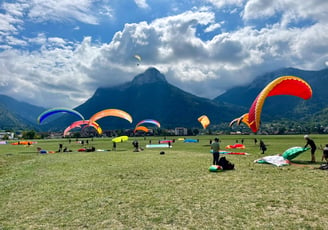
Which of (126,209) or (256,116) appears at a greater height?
(256,116)

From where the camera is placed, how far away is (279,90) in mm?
22672

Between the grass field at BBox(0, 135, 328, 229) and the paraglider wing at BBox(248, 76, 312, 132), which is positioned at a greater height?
the paraglider wing at BBox(248, 76, 312, 132)

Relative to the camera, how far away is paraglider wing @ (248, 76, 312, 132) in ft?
71.4

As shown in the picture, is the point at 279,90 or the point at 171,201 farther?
the point at 279,90

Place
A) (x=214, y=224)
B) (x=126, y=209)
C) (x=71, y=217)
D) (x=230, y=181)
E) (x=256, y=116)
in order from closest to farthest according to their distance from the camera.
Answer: (x=214, y=224)
(x=71, y=217)
(x=126, y=209)
(x=230, y=181)
(x=256, y=116)

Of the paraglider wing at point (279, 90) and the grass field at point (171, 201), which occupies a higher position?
the paraglider wing at point (279, 90)

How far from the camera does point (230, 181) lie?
13.4 meters

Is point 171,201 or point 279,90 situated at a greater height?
point 279,90

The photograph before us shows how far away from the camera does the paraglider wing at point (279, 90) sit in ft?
71.4

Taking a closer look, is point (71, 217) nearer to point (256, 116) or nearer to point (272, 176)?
point (272, 176)

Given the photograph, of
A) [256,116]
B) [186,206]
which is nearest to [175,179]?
[186,206]

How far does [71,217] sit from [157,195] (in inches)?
150

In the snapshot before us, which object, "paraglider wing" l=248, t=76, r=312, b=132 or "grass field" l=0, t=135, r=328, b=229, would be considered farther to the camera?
"paraglider wing" l=248, t=76, r=312, b=132

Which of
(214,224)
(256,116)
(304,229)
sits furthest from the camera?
(256,116)
